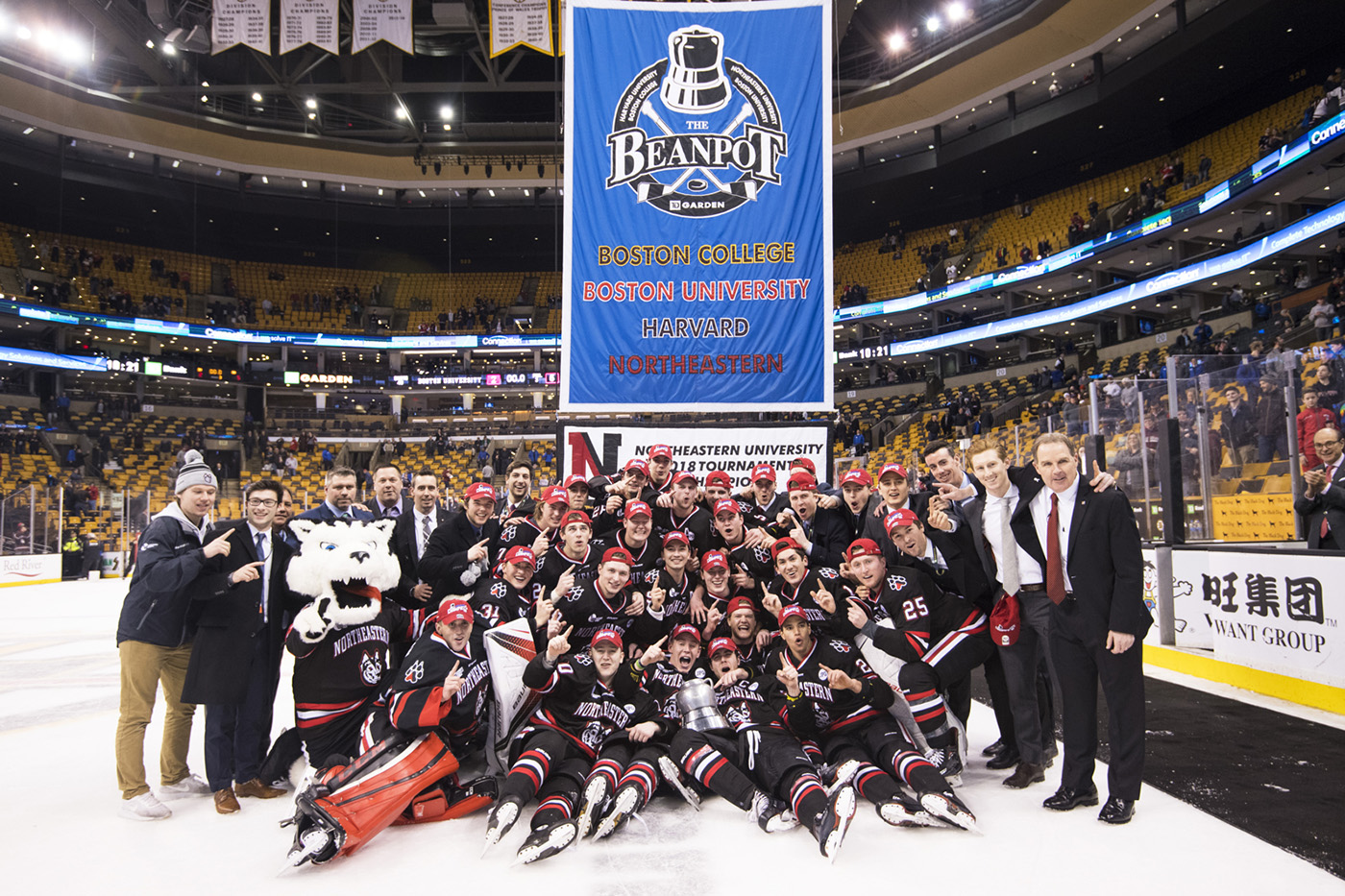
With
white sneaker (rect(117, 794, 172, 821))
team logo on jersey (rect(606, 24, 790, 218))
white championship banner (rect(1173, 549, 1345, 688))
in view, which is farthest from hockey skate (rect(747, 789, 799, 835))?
white championship banner (rect(1173, 549, 1345, 688))

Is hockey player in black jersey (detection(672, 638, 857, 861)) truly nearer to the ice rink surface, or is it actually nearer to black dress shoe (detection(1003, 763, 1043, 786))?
the ice rink surface

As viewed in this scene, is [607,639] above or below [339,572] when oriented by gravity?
below

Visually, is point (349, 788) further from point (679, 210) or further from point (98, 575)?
point (98, 575)

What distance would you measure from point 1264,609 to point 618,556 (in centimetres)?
569

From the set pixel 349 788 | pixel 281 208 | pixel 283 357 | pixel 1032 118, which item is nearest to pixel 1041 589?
pixel 349 788

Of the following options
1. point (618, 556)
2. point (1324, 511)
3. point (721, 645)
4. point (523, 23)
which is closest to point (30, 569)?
point (523, 23)

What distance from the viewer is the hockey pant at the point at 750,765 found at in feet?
12.5

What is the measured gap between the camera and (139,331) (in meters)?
33.6

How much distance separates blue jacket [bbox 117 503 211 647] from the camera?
167 inches

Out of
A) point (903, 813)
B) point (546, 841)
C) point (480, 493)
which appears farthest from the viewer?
point (480, 493)

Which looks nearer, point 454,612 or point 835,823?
point 835,823

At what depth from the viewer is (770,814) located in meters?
3.88

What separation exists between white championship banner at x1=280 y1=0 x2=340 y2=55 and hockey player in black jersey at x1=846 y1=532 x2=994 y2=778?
15.2 meters

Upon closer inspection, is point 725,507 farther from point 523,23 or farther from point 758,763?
point 523,23
